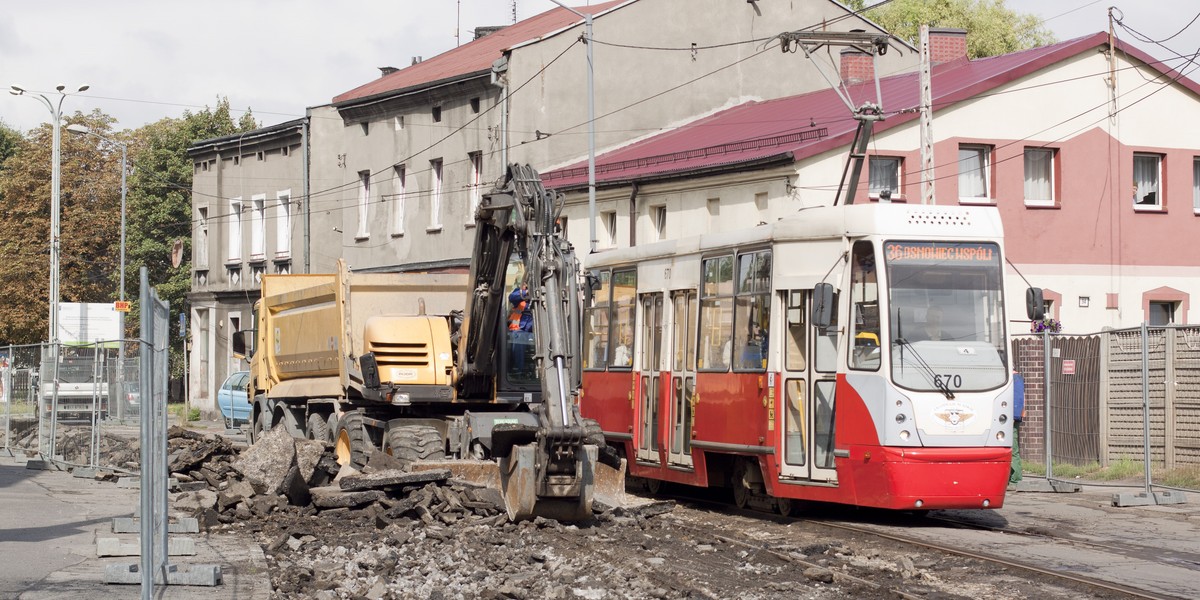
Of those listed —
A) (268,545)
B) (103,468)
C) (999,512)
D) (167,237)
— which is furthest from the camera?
(167,237)

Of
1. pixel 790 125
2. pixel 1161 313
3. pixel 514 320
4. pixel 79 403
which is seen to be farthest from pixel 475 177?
pixel 514 320

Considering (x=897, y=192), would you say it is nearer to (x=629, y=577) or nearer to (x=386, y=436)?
(x=386, y=436)

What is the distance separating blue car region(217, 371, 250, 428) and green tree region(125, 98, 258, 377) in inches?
1161

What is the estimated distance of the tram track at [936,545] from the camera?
11023mm

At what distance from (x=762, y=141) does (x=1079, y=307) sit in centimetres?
790

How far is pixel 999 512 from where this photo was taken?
1745 centimetres

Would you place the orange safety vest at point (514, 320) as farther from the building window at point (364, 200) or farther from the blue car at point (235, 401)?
the building window at point (364, 200)

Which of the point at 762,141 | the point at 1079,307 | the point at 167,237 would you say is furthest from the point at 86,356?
the point at 167,237

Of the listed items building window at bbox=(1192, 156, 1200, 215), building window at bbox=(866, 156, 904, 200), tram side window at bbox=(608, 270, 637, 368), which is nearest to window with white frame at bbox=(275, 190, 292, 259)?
building window at bbox=(866, 156, 904, 200)

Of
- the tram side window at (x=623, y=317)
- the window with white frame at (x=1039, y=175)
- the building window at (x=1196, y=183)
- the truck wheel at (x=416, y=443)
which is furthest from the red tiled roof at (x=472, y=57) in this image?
the truck wheel at (x=416, y=443)

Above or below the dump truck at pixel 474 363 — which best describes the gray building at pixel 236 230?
above

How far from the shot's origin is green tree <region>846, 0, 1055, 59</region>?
57.4m

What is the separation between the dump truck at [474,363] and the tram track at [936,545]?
1731 millimetres

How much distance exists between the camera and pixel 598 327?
20406 millimetres
